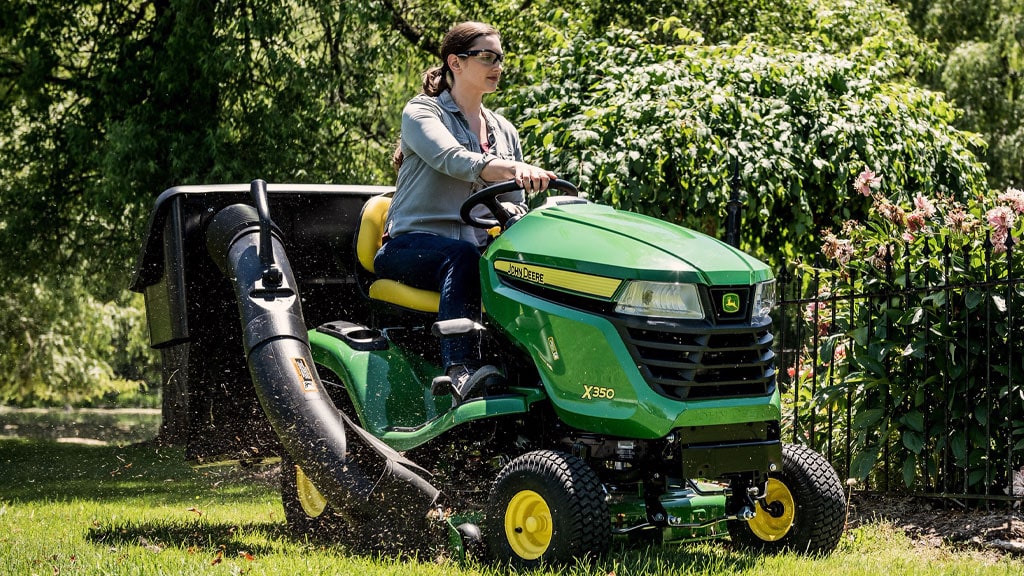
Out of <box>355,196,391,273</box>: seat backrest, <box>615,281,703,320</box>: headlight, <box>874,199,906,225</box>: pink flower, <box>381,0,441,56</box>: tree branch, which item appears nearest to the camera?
<box>615,281,703,320</box>: headlight

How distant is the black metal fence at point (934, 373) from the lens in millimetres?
5469

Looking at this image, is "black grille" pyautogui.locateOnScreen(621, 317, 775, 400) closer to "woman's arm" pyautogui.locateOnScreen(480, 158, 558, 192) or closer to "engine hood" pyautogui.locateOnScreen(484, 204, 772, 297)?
"engine hood" pyautogui.locateOnScreen(484, 204, 772, 297)

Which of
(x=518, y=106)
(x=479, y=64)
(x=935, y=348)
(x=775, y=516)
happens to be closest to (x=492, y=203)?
(x=479, y=64)

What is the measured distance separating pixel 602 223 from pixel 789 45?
26.5ft

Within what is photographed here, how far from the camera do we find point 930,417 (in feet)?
18.7

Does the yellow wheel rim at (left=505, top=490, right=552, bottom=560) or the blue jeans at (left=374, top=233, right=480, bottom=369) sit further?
the blue jeans at (left=374, top=233, right=480, bottom=369)

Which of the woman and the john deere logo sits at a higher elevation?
the woman

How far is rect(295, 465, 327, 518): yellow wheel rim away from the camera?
530cm

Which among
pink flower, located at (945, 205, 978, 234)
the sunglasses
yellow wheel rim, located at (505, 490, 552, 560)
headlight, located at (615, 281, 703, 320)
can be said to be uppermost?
the sunglasses

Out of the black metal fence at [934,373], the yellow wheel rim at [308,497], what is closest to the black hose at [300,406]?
the yellow wheel rim at [308,497]

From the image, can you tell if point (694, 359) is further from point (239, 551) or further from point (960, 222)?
point (960, 222)

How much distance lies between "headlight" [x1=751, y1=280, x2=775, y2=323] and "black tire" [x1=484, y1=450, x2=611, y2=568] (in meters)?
0.79

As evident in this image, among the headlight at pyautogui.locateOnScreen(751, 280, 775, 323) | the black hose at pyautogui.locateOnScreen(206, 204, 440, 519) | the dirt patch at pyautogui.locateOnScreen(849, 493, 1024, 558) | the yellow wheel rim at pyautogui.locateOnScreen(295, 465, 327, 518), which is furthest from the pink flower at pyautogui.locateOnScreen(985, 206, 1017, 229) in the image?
the yellow wheel rim at pyautogui.locateOnScreen(295, 465, 327, 518)

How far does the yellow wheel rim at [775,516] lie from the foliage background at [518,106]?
324cm
